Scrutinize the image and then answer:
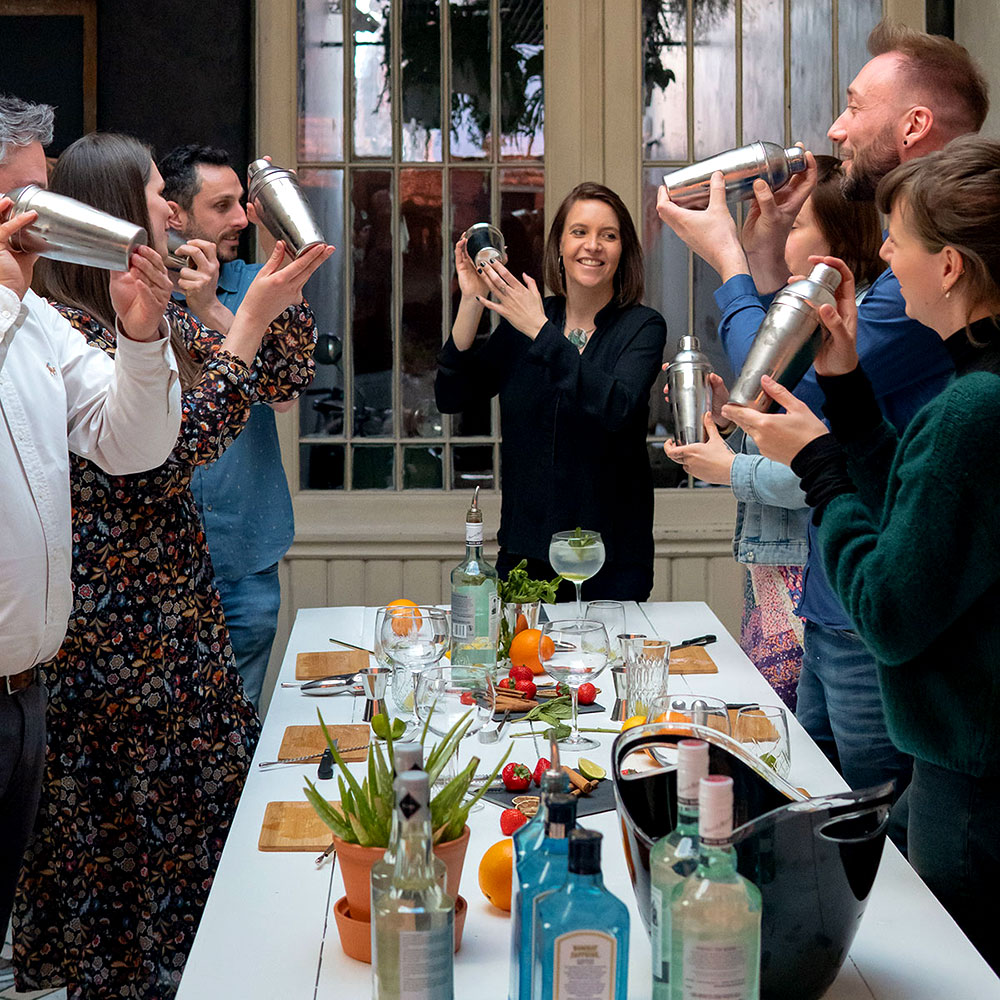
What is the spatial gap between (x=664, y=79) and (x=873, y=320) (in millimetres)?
2411

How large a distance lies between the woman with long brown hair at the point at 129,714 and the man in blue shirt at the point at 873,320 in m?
0.95

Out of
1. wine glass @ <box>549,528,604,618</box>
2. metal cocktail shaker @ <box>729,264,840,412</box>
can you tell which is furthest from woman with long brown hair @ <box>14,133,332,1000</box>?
metal cocktail shaker @ <box>729,264,840,412</box>

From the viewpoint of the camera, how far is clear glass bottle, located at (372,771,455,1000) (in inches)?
35.5

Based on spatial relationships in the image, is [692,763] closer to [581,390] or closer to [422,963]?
[422,963]

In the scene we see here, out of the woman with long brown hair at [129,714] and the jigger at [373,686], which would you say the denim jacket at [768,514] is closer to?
the jigger at [373,686]

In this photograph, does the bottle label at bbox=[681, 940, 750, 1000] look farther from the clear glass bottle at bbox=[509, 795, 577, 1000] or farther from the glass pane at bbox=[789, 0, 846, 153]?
the glass pane at bbox=[789, 0, 846, 153]

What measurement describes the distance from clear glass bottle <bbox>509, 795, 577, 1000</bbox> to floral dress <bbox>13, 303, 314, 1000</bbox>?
3.62 ft

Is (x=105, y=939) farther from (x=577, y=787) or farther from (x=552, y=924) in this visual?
(x=552, y=924)

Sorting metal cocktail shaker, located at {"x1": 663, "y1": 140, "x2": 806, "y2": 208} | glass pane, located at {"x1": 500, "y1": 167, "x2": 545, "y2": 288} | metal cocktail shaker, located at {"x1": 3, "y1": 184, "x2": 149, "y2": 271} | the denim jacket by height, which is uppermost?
glass pane, located at {"x1": 500, "y1": 167, "x2": 545, "y2": 288}

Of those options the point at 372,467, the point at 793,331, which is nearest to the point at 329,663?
the point at 793,331

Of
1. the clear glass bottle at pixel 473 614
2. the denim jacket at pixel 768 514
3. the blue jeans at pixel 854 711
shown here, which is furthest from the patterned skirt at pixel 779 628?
the clear glass bottle at pixel 473 614

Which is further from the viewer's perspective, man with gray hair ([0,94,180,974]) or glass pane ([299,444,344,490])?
glass pane ([299,444,344,490])

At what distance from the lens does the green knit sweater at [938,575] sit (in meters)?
1.24

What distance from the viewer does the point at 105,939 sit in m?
1.94
